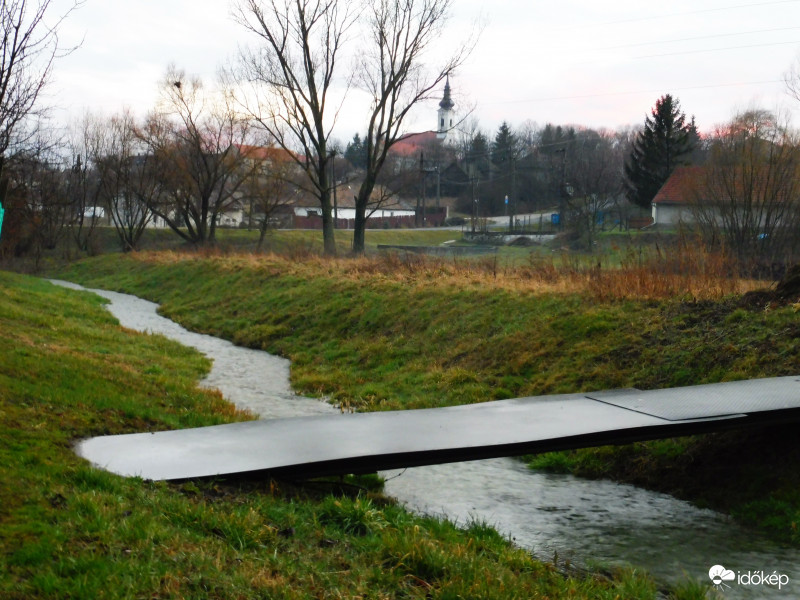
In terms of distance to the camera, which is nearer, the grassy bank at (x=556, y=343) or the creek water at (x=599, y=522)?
the creek water at (x=599, y=522)

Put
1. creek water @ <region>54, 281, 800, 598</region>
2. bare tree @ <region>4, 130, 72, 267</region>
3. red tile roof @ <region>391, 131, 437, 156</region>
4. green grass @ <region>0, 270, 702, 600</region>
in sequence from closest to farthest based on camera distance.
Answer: green grass @ <region>0, 270, 702, 600</region> → creek water @ <region>54, 281, 800, 598</region> → bare tree @ <region>4, 130, 72, 267</region> → red tile roof @ <region>391, 131, 437, 156</region>

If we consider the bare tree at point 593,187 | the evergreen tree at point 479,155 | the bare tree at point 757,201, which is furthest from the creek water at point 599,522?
the evergreen tree at point 479,155

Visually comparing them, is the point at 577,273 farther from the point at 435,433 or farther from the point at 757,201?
the point at 435,433

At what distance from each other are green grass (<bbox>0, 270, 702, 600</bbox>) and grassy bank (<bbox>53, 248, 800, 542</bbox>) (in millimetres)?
3057

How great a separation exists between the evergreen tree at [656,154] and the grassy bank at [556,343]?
33816 millimetres

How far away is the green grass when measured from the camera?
4.06 m

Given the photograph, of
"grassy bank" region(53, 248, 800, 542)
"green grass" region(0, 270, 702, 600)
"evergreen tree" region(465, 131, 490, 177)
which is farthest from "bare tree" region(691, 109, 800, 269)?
"evergreen tree" region(465, 131, 490, 177)

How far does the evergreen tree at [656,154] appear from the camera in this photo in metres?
51.2

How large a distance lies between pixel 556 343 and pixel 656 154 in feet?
138

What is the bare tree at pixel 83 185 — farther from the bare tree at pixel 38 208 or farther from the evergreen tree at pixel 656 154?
the evergreen tree at pixel 656 154

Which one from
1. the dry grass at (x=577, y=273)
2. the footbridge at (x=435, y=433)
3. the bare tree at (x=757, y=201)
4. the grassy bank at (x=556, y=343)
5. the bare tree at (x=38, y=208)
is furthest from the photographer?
the bare tree at (x=38, y=208)

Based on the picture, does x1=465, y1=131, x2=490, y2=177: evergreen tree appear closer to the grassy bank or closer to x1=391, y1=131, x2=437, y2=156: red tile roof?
x1=391, y1=131, x2=437, y2=156: red tile roof

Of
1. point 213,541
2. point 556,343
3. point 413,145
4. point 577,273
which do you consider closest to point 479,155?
point 413,145

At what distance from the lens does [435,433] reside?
7086 mm
